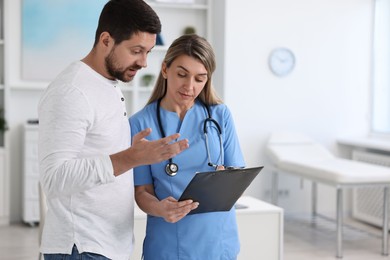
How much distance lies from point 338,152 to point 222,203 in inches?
188

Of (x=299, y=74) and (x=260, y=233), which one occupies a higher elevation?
(x=299, y=74)

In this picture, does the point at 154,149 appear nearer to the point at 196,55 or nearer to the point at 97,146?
the point at 97,146

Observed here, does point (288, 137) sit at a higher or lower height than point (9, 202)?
higher

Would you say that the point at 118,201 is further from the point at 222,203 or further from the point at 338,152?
the point at 338,152

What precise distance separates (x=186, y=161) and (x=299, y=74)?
4.53 m

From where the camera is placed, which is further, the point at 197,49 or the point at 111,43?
the point at 197,49

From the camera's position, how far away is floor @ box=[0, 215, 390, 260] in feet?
15.7

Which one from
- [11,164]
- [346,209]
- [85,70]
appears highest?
[85,70]

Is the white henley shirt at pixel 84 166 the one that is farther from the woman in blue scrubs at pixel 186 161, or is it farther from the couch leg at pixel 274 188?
the couch leg at pixel 274 188

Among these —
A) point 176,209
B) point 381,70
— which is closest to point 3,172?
point 381,70

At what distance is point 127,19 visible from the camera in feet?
5.23

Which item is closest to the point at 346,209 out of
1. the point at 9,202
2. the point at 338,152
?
the point at 338,152

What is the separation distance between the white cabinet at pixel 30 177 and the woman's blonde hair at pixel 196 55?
385 cm

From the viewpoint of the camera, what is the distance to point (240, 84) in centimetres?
608
